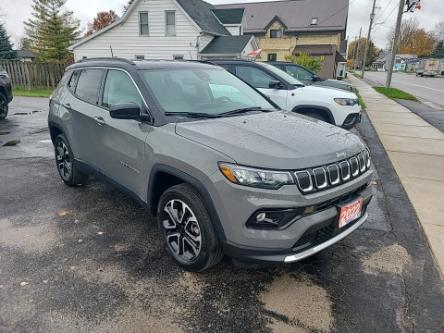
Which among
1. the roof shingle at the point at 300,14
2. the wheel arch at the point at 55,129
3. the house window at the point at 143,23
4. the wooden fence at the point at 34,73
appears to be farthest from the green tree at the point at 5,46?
the wheel arch at the point at 55,129

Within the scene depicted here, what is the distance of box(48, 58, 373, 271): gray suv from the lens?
8.06ft

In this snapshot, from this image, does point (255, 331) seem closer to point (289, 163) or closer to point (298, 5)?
point (289, 163)

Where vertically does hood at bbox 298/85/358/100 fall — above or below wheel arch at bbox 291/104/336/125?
above

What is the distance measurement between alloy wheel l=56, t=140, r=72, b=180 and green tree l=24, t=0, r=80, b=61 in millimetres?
30913

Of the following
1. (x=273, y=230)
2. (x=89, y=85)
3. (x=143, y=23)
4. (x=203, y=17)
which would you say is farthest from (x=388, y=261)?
(x=203, y=17)

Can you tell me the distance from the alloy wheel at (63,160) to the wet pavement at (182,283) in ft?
2.45

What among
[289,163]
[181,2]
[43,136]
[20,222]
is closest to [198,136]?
[289,163]

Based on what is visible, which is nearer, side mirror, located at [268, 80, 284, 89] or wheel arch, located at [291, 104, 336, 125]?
wheel arch, located at [291, 104, 336, 125]

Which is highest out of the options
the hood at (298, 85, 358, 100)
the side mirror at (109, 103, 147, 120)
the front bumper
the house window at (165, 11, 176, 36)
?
the house window at (165, 11, 176, 36)

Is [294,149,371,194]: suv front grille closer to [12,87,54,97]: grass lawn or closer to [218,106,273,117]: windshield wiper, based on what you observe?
[218,106,273,117]: windshield wiper

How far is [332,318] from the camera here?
100 inches

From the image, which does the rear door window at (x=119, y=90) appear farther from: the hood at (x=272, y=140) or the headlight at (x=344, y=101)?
the headlight at (x=344, y=101)

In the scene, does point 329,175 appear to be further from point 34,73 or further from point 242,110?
point 34,73

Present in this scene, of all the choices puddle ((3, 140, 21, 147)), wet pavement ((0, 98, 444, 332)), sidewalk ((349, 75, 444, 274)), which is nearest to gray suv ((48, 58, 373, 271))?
wet pavement ((0, 98, 444, 332))
